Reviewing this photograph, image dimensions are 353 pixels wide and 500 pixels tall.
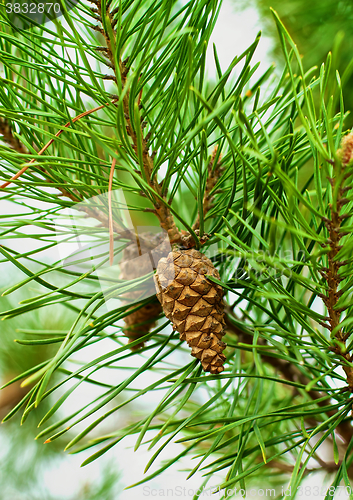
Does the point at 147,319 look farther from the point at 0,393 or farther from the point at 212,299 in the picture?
the point at 0,393

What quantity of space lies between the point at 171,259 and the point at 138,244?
0.07 m

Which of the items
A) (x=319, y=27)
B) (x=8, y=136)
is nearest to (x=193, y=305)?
(x=8, y=136)

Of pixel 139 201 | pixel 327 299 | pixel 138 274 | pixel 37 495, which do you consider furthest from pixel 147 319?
pixel 37 495

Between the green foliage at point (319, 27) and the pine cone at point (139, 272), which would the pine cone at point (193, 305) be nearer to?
the pine cone at point (139, 272)

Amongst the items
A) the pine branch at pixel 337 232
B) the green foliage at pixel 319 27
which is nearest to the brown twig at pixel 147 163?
the pine branch at pixel 337 232

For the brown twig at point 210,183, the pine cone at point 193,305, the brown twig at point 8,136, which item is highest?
the brown twig at point 8,136

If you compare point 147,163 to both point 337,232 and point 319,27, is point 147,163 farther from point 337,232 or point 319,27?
point 319,27

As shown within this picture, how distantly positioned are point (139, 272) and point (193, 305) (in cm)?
9

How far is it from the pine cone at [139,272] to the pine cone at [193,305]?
0.18 ft

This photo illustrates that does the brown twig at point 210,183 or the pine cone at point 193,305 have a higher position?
the brown twig at point 210,183

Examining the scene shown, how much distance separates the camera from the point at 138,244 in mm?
320

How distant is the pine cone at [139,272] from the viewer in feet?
1.03

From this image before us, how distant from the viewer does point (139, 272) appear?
32 centimetres

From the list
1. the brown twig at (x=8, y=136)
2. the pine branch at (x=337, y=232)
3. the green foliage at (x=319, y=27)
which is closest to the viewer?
the pine branch at (x=337, y=232)
